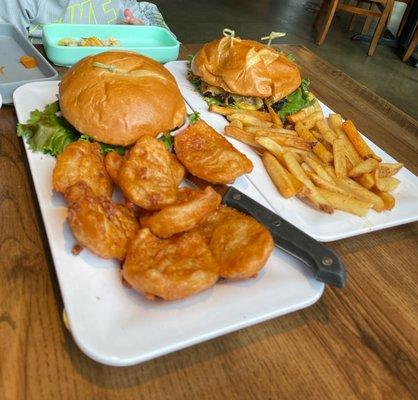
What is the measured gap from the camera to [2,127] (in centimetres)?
168

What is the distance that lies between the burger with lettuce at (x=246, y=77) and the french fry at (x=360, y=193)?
2.23ft

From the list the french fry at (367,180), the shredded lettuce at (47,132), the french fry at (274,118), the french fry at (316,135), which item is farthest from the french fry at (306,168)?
the shredded lettuce at (47,132)

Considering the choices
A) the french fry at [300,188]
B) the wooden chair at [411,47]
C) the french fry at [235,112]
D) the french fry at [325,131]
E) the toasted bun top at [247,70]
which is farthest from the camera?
the wooden chair at [411,47]

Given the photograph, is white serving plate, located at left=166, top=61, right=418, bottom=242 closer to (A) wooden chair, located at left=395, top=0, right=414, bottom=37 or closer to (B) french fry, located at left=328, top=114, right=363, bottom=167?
(B) french fry, located at left=328, top=114, right=363, bottom=167

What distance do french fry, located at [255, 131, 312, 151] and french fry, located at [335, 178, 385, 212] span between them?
23 cm

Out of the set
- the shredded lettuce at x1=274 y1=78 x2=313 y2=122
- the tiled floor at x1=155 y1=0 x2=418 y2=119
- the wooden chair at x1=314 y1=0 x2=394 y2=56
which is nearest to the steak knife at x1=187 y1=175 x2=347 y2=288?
the shredded lettuce at x1=274 y1=78 x2=313 y2=122

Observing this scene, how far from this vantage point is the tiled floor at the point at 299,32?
6184 millimetres

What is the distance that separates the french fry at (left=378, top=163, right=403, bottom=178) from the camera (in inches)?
67.7

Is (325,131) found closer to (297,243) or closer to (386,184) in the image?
(386,184)

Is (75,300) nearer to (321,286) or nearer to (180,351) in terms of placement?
(180,351)

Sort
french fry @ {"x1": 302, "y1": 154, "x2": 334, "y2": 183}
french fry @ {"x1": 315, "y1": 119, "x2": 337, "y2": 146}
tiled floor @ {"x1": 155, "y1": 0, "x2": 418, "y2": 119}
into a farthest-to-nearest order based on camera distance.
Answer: tiled floor @ {"x1": 155, "y1": 0, "x2": 418, "y2": 119} < french fry @ {"x1": 315, "y1": 119, "x2": 337, "y2": 146} < french fry @ {"x1": 302, "y1": 154, "x2": 334, "y2": 183}

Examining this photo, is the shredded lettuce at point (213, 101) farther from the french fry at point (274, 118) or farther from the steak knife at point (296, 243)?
the steak knife at point (296, 243)

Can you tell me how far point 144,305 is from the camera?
1036 mm

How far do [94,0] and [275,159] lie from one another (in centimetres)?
243
